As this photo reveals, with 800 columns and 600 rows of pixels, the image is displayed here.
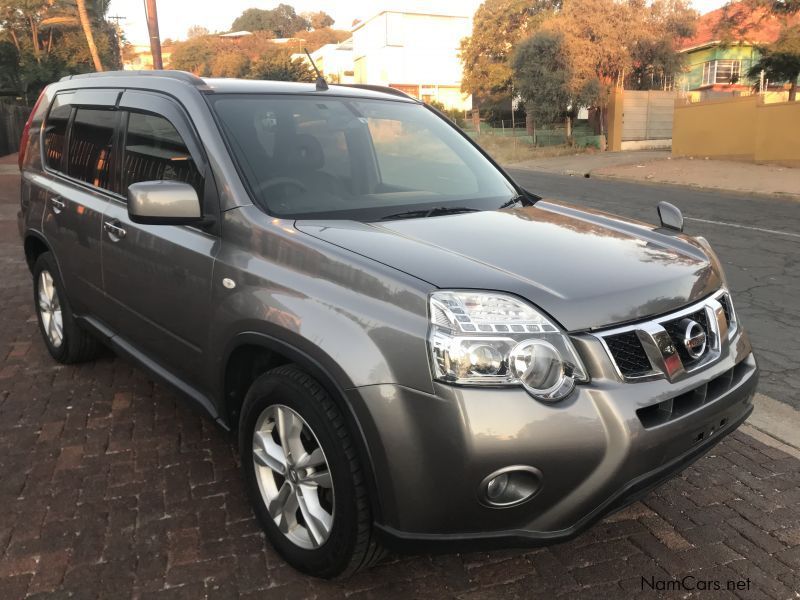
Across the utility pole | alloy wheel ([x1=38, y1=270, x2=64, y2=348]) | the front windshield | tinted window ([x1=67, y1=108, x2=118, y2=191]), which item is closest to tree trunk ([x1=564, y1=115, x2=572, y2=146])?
the utility pole

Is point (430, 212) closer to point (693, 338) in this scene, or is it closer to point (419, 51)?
point (693, 338)

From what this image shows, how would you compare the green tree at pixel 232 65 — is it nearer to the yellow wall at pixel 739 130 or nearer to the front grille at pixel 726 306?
the yellow wall at pixel 739 130

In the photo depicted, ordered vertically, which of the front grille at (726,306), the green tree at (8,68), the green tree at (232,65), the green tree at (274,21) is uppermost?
the green tree at (274,21)

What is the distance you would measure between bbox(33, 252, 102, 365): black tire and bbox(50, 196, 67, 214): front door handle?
34 cm

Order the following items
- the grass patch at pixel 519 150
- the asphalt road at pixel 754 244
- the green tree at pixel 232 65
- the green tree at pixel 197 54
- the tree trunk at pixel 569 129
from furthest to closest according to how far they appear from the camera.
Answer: the green tree at pixel 197 54, the green tree at pixel 232 65, the tree trunk at pixel 569 129, the grass patch at pixel 519 150, the asphalt road at pixel 754 244

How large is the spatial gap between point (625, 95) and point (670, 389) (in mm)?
31180

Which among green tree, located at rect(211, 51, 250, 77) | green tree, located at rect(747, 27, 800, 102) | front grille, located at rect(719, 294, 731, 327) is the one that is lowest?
front grille, located at rect(719, 294, 731, 327)

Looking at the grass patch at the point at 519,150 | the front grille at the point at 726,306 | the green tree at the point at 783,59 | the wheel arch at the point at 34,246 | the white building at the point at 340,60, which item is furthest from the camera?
the white building at the point at 340,60

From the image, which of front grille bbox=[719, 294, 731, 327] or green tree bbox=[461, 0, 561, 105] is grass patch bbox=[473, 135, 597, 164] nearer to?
green tree bbox=[461, 0, 561, 105]

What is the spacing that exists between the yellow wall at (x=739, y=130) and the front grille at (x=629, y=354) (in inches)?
831

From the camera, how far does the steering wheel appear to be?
9.50 ft

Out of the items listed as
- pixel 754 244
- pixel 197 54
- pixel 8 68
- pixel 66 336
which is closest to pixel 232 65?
pixel 197 54

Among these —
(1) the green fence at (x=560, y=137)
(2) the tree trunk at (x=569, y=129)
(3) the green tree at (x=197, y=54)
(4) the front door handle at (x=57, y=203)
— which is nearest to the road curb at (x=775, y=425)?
(4) the front door handle at (x=57, y=203)

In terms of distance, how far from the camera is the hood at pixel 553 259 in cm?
221
